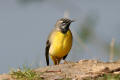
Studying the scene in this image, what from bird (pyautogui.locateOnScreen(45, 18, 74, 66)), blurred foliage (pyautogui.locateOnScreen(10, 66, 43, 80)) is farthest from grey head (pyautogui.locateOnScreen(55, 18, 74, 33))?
blurred foliage (pyautogui.locateOnScreen(10, 66, 43, 80))

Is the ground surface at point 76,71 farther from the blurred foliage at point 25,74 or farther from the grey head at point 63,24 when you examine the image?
the grey head at point 63,24

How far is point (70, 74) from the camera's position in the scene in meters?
7.96

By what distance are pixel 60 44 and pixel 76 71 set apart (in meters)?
2.94

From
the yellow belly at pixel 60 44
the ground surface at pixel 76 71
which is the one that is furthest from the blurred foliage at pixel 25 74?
the yellow belly at pixel 60 44

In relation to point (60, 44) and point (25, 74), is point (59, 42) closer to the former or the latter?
point (60, 44)

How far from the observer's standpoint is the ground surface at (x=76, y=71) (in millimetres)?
7647

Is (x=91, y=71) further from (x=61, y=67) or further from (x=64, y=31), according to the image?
(x=64, y=31)

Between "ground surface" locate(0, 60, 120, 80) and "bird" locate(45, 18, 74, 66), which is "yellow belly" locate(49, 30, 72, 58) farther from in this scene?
"ground surface" locate(0, 60, 120, 80)

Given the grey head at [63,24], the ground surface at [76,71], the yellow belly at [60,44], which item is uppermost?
the grey head at [63,24]

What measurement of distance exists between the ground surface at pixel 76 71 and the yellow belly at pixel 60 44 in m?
2.02

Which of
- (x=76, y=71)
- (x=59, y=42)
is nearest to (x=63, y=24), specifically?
(x=59, y=42)

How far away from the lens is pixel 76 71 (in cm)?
819

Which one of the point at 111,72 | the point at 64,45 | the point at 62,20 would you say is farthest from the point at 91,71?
the point at 62,20

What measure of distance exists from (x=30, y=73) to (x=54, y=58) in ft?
12.4
